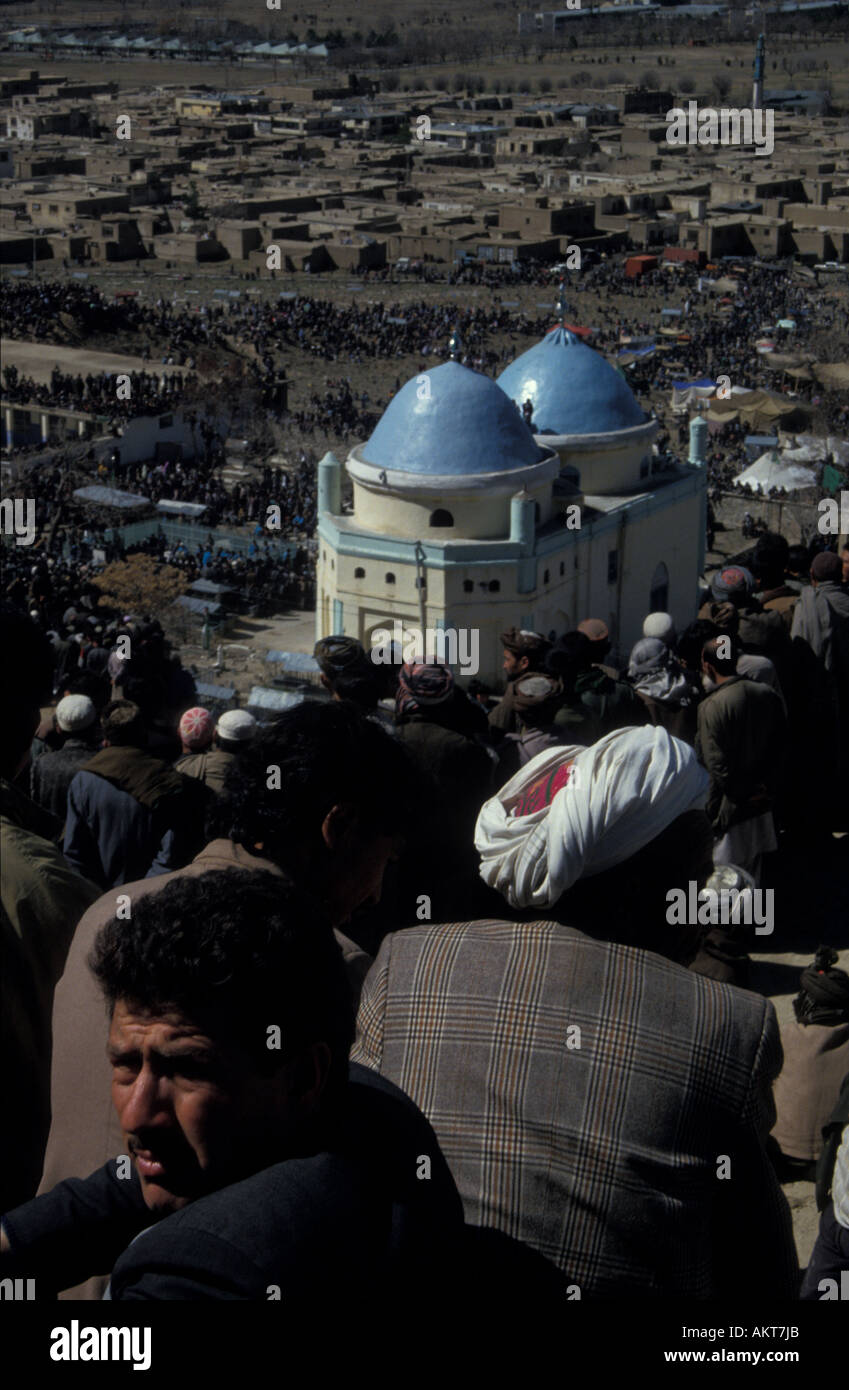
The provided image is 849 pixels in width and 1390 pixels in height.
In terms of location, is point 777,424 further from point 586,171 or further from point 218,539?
point 586,171

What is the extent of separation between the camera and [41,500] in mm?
27938

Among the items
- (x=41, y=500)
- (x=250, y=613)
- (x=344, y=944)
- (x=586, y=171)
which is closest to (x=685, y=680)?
(x=344, y=944)

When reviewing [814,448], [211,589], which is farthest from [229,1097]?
[814,448]

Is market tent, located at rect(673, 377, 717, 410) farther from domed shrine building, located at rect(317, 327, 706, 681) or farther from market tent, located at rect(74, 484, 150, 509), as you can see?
domed shrine building, located at rect(317, 327, 706, 681)

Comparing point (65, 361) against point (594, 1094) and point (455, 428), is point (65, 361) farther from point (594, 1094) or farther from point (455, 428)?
point (594, 1094)

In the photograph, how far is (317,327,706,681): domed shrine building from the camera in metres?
14.8

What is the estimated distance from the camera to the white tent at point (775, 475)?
26.8m

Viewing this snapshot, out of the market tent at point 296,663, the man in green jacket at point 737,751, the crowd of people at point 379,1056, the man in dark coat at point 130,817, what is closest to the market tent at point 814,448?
the market tent at point 296,663

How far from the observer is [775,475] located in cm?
2705

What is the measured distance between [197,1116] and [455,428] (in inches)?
518

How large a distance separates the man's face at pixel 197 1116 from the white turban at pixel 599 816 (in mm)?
864

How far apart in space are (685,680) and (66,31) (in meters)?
100

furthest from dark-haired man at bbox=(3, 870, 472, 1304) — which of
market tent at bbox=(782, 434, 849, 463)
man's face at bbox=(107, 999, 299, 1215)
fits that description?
market tent at bbox=(782, 434, 849, 463)

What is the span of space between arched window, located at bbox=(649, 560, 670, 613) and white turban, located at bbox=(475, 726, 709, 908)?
14.7 meters
